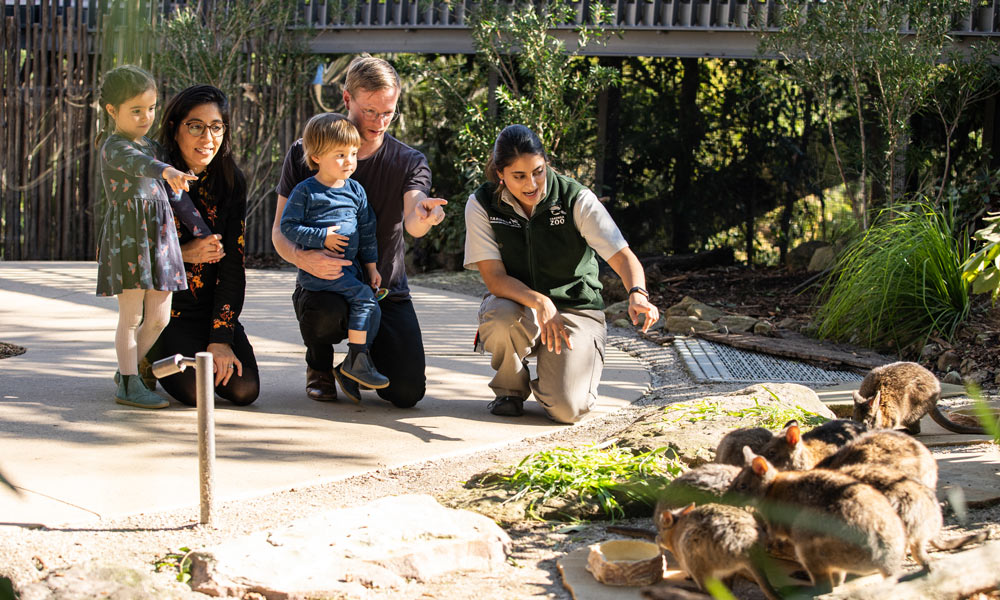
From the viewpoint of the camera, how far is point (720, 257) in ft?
33.6

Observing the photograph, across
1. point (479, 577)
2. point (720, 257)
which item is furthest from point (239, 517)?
point (720, 257)

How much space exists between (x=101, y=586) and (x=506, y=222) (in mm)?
2515

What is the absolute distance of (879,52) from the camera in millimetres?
7180

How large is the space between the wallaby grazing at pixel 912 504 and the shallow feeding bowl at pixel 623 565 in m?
0.54

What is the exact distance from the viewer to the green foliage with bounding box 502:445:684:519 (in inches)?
117

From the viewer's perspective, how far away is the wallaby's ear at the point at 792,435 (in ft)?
8.54

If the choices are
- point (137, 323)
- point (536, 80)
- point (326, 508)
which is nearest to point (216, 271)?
point (137, 323)

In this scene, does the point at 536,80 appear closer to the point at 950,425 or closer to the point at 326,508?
the point at 950,425

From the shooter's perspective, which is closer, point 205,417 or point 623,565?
point 623,565

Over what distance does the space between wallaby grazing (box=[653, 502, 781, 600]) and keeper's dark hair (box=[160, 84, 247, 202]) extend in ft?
8.91

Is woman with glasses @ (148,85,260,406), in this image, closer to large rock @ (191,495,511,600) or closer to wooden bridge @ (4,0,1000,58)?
large rock @ (191,495,511,600)

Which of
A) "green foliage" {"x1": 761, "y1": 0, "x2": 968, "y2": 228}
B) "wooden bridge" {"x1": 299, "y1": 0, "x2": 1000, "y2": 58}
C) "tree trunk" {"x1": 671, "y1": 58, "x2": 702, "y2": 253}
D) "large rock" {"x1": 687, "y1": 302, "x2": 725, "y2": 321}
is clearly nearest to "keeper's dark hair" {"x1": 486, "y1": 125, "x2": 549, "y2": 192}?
"large rock" {"x1": 687, "y1": 302, "x2": 725, "y2": 321}

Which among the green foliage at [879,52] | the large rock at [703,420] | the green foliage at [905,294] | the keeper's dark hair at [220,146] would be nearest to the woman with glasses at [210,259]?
the keeper's dark hair at [220,146]

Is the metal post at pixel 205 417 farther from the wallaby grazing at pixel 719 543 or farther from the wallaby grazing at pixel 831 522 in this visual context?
the wallaby grazing at pixel 831 522
